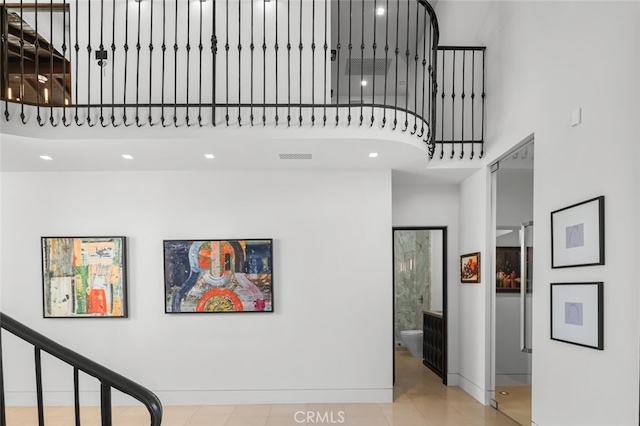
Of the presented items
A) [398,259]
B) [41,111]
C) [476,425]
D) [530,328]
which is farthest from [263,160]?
[398,259]

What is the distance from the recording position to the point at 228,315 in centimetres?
566

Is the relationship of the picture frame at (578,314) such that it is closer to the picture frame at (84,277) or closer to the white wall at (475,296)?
the white wall at (475,296)

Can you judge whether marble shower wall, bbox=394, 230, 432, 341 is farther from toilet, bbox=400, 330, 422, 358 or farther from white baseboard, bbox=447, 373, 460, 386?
white baseboard, bbox=447, 373, 460, 386

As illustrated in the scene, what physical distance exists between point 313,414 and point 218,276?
1.93 meters

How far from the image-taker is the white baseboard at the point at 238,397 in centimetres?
562

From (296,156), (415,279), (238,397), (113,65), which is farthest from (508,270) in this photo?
(415,279)

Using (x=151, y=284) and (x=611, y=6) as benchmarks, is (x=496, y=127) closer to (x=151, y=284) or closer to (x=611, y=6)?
(x=611, y=6)

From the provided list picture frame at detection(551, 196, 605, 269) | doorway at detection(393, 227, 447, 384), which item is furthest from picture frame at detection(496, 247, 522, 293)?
doorway at detection(393, 227, 447, 384)

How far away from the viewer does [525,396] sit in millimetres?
4633

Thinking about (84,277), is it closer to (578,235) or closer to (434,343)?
(434,343)

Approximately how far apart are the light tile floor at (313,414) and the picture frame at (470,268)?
1.45m

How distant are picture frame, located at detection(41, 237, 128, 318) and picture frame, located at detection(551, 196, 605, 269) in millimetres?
4679

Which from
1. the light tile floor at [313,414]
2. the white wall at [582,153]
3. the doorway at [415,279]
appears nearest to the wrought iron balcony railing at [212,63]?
the white wall at [582,153]

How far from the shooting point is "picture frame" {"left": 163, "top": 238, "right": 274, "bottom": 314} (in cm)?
565
